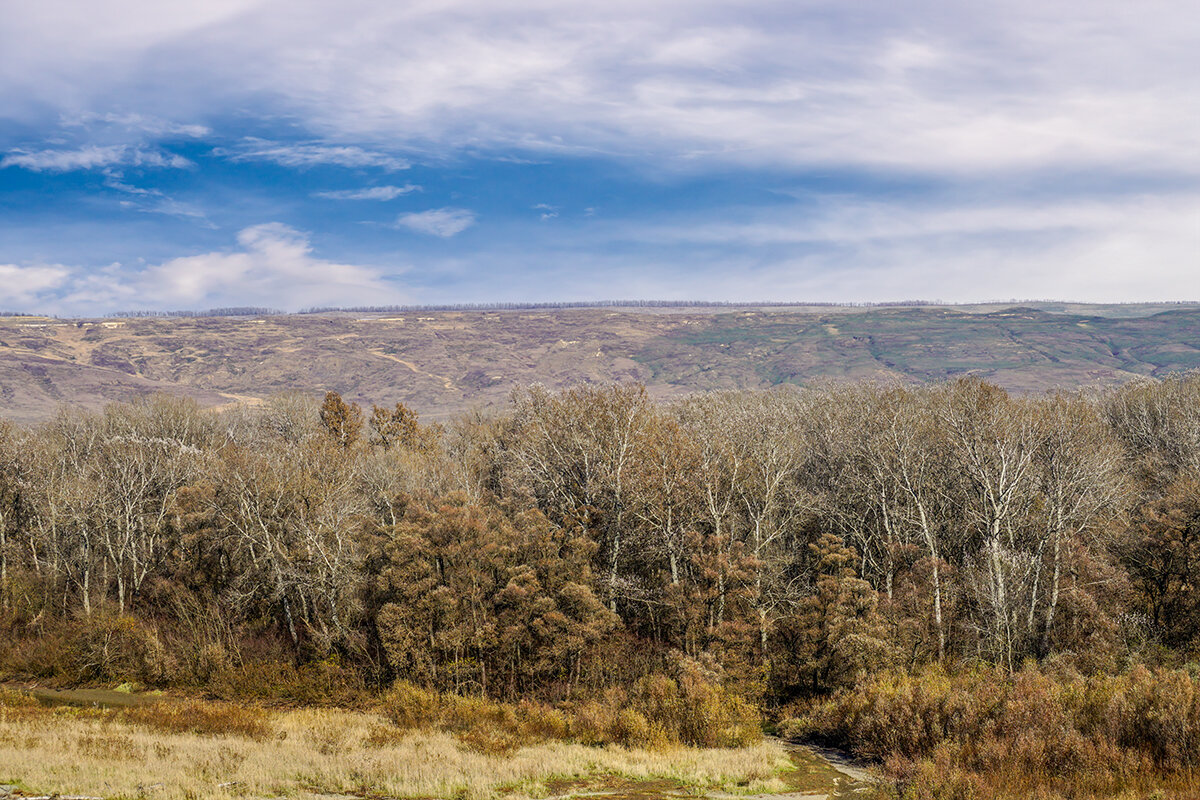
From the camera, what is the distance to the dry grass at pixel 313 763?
812 inches

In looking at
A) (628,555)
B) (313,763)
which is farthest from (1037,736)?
(628,555)

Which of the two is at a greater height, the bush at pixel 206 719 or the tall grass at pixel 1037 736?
the tall grass at pixel 1037 736

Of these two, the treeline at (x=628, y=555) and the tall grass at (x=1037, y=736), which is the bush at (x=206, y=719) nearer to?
the treeline at (x=628, y=555)

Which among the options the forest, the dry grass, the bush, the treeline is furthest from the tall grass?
the bush

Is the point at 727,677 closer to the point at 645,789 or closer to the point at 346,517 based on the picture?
the point at 645,789

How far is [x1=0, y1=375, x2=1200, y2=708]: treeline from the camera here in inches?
1412

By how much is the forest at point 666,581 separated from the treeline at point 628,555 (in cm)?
24

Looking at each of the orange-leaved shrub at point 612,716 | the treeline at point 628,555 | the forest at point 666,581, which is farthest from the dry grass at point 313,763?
the treeline at point 628,555

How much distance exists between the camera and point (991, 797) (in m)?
17.2

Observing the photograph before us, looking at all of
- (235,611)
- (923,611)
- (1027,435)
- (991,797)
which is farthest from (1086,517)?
(235,611)

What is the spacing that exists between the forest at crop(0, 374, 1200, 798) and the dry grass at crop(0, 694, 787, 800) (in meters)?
2.96

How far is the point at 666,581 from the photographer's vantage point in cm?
4447

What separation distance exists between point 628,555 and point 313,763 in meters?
25.5

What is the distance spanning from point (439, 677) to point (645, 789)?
18951 millimetres
